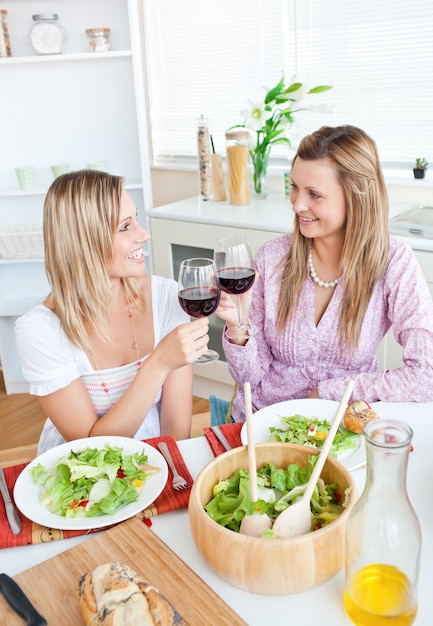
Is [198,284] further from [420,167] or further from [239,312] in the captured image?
[420,167]

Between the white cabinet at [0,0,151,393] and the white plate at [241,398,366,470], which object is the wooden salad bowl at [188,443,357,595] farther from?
the white cabinet at [0,0,151,393]

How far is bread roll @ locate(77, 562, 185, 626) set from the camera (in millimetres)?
724

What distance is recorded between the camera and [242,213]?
9.18 ft

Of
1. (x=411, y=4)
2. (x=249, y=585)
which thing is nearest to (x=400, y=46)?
(x=411, y=4)

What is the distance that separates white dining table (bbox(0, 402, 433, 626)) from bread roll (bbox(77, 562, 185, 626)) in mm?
79

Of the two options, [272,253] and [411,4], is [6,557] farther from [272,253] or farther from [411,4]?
[411,4]

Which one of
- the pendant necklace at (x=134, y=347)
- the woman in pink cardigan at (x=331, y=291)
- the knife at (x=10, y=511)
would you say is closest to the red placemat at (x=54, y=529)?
the knife at (x=10, y=511)

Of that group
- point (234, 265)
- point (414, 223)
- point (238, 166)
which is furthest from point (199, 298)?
point (238, 166)

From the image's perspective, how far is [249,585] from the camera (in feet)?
2.69

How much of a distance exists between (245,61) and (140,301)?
200 centimetres

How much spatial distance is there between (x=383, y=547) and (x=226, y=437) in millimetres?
493

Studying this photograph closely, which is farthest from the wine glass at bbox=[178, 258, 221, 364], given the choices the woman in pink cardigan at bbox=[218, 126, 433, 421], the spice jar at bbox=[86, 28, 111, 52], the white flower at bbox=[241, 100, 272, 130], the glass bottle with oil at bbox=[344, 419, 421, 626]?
the spice jar at bbox=[86, 28, 111, 52]

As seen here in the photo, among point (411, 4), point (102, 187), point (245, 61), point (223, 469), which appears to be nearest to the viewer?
point (223, 469)

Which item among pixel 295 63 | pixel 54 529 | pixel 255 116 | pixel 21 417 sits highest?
pixel 295 63
